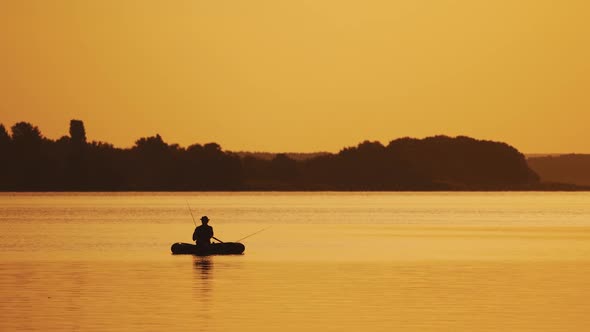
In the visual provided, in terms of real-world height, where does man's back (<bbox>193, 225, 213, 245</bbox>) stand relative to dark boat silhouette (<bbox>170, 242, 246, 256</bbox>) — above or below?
above

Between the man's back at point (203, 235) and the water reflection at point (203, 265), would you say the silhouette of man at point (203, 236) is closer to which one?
the man's back at point (203, 235)

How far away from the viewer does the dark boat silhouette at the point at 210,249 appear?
189 ft

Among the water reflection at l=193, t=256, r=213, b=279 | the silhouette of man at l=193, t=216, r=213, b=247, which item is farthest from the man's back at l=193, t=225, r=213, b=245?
the water reflection at l=193, t=256, r=213, b=279

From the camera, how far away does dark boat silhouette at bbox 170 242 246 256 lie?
57569mm

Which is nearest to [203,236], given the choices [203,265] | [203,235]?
[203,235]

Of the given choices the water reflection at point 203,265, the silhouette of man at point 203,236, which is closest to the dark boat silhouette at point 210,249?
the silhouette of man at point 203,236

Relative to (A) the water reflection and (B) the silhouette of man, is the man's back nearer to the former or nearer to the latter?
(B) the silhouette of man

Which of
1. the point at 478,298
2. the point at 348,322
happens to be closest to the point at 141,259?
the point at 478,298

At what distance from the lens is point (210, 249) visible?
57594 millimetres

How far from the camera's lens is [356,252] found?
6600 centimetres

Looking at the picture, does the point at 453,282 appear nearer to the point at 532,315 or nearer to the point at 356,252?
the point at 532,315

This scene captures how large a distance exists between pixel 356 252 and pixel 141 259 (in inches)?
487

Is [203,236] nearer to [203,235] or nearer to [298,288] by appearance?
[203,235]

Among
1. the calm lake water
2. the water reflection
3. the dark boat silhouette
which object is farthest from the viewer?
the dark boat silhouette
